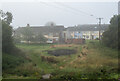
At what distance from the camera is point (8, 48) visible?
143 inches

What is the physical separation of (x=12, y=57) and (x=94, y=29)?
2712mm

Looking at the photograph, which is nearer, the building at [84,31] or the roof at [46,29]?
the roof at [46,29]

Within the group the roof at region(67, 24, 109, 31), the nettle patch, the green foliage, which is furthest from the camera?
the roof at region(67, 24, 109, 31)

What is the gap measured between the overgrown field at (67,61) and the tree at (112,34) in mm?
173

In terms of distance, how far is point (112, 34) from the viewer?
3949 mm

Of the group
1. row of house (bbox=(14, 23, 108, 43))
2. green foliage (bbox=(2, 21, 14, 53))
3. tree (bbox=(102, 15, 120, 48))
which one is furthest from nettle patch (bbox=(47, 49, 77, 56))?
green foliage (bbox=(2, 21, 14, 53))

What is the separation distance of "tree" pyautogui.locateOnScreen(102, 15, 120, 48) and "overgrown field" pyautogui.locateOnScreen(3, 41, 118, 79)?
0.17 meters

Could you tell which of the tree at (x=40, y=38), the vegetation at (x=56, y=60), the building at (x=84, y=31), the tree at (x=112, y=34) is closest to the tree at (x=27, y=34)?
the vegetation at (x=56, y=60)

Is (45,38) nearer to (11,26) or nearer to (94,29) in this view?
(11,26)

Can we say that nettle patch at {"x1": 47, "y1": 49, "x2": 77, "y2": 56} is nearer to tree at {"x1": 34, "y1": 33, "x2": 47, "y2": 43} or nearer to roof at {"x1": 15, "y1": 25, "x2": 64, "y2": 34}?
tree at {"x1": 34, "y1": 33, "x2": 47, "y2": 43}

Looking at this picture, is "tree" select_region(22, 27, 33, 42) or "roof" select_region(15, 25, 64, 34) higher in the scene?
"roof" select_region(15, 25, 64, 34)

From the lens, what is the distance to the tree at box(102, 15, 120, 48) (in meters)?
3.87

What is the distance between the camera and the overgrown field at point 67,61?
369 centimetres

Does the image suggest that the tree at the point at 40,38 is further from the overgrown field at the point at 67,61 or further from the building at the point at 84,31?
the building at the point at 84,31
